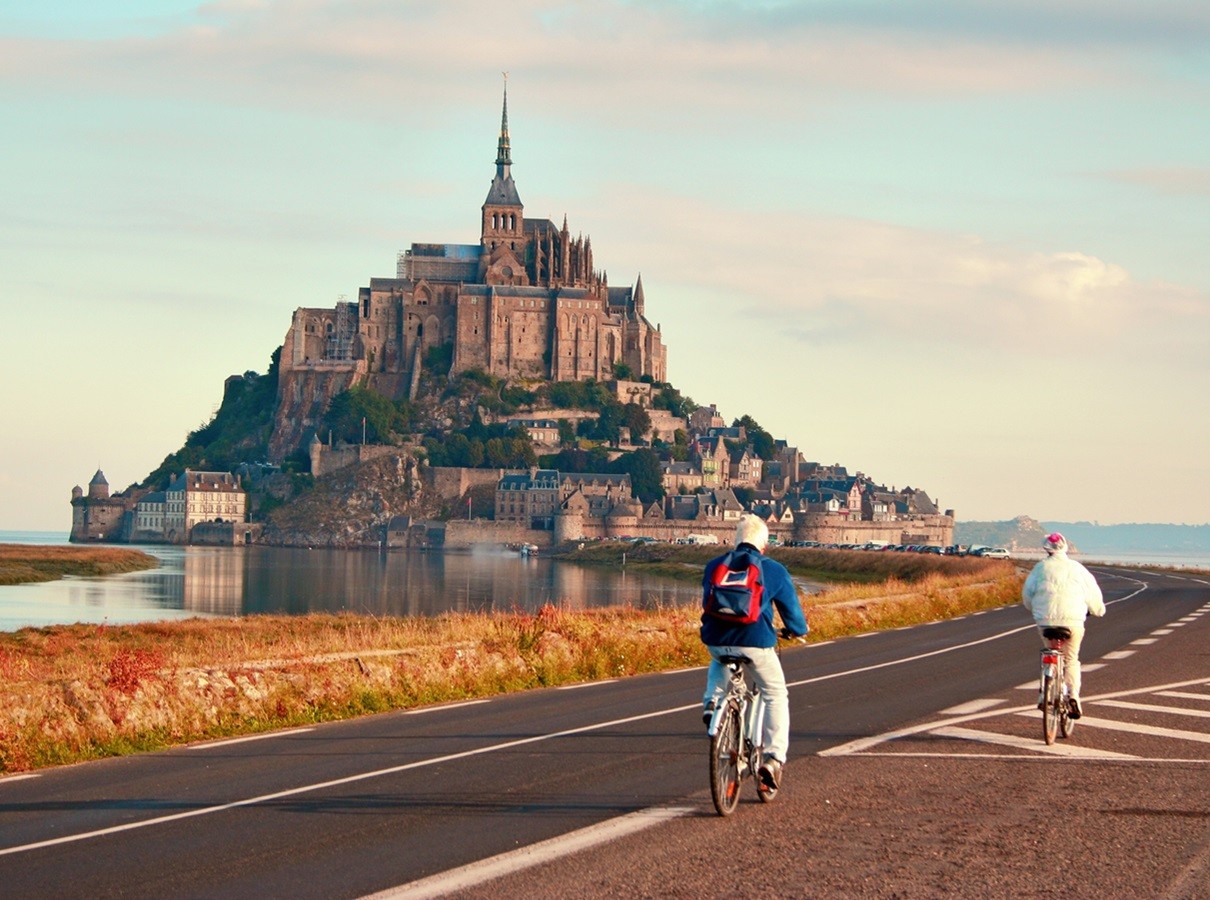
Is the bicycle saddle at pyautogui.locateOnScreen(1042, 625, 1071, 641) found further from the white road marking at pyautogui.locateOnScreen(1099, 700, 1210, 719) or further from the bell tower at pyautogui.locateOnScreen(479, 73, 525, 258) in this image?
the bell tower at pyautogui.locateOnScreen(479, 73, 525, 258)

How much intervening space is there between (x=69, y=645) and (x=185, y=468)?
520 ft

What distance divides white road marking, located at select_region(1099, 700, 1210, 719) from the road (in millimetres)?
66

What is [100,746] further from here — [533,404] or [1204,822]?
[533,404]

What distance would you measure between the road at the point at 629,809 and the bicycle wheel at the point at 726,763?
136 millimetres

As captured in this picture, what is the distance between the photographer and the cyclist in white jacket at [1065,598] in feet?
43.9

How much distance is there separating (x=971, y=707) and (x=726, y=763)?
661 cm

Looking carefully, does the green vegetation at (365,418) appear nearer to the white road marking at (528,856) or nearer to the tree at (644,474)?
the tree at (644,474)

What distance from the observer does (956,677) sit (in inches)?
753

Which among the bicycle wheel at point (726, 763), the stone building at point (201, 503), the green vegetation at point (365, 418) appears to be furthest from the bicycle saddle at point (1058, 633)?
the stone building at point (201, 503)

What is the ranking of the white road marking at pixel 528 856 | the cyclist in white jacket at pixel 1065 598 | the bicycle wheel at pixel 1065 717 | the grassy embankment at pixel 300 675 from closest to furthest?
1. the white road marking at pixel 528 856
2. the bicycle wheel at pixel 1065 717
3. the cyclist in white jacket at pixel 1065 598
4. the grassy embankment at pixel 300 675

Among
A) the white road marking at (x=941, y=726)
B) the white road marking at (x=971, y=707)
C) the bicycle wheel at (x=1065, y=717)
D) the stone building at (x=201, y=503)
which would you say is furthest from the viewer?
the stone building at (x=201, y=503)

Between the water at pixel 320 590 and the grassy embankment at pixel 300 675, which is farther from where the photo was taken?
the water at pixel 320 590

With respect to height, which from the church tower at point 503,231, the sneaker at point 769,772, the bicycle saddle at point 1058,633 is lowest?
the sneaker at point 769,772

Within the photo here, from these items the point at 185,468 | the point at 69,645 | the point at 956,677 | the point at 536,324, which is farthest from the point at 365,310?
the point at 956,677
